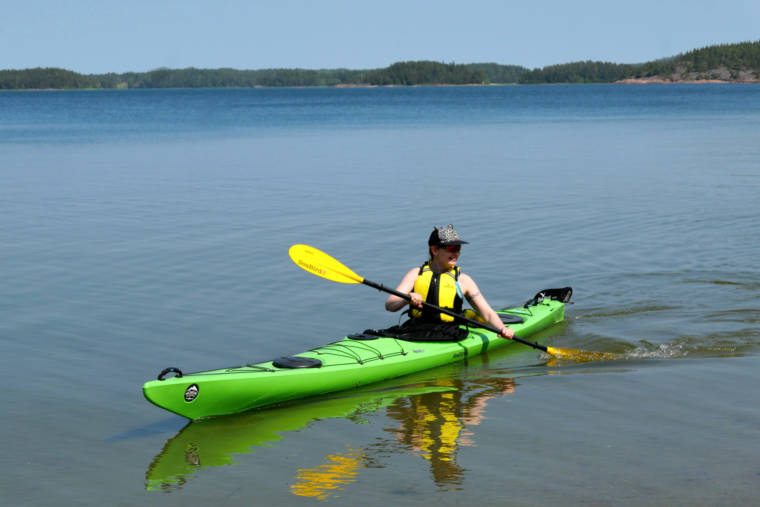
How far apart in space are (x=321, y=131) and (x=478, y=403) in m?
42.5

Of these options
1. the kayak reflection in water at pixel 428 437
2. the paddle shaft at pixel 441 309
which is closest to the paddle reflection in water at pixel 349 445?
the kayak reflection in water at pixel 428 437

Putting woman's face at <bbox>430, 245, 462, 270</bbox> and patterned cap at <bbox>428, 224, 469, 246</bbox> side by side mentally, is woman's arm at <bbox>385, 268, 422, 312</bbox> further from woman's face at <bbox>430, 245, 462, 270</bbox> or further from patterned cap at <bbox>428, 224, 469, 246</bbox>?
patterned cap at <bbox>428, 224, 469, 246</bbox>

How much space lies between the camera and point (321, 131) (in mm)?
48938

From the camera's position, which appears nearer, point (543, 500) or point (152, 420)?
point (543, 500)

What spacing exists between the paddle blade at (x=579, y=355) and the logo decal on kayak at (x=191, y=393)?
3714 millimetres

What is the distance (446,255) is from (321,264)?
1350 millimetres

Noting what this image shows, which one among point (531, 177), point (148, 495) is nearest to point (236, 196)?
point (531, 177)

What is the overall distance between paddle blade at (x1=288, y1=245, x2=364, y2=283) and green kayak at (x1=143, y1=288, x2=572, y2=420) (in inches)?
25.2

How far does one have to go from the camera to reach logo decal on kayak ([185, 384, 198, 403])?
6.70m

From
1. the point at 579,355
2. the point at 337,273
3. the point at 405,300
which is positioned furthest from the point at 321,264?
the point at 579,355

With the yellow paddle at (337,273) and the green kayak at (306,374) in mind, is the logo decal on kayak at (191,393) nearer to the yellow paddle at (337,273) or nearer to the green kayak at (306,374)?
the green kayak at (306,374)

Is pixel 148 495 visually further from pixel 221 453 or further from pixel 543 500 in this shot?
pixel 543 500

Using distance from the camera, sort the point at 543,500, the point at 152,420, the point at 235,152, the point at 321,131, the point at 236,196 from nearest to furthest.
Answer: the point at 543,500
the point at 152,420
the point at 236,196
the point at 235,152
the point at 321,131

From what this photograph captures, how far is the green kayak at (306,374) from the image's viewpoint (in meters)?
6.73
